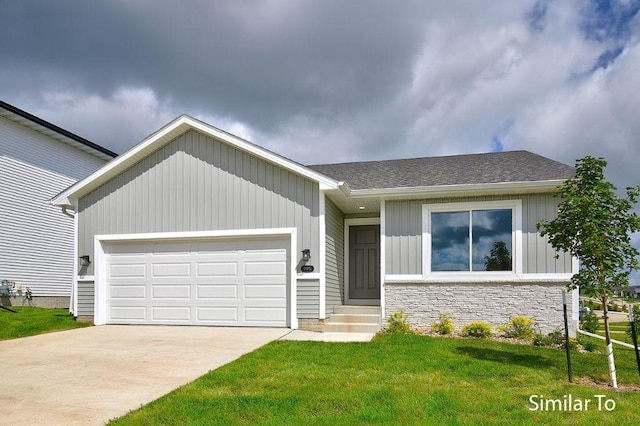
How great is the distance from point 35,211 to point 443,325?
14.4m

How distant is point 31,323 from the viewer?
11.4 m

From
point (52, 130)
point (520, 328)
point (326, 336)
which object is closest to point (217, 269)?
point (326, 336)

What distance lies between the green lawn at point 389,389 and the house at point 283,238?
7.94ft

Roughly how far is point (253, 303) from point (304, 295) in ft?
4.17

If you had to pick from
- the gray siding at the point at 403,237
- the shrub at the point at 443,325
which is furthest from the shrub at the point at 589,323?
the gray siding at the point at 403,237

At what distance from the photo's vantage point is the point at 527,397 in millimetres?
5645

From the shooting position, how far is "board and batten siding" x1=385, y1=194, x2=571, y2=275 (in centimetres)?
1076

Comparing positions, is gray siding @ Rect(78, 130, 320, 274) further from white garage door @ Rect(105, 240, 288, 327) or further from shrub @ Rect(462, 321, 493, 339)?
shrub @ Rect(462, 321, 493, 339)

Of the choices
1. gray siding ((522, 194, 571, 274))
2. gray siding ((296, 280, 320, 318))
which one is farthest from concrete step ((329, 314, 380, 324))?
gray siding ((522, 194, 571, 274))

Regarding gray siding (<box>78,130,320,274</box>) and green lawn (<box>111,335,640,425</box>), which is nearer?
green lawn (<box>111,335,640,425</box>)

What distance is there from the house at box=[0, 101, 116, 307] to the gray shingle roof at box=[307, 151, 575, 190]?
10243 millimetres

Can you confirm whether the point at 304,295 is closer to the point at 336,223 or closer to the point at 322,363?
the point at 336,223

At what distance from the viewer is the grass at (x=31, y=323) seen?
34.7 feet

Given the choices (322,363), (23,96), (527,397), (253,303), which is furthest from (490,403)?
(23,96)
